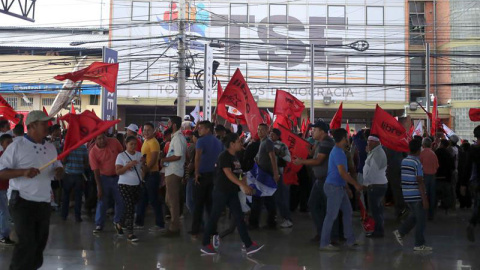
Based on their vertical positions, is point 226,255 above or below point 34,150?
below

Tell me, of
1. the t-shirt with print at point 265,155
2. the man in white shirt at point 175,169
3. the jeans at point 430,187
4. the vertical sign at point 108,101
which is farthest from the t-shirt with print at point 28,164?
the vertical sign at point 108,101

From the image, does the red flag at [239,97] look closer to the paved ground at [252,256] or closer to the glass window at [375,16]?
the paved ground at [252,256]

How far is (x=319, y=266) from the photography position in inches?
316

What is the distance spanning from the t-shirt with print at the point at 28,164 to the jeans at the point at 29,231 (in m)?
0.09

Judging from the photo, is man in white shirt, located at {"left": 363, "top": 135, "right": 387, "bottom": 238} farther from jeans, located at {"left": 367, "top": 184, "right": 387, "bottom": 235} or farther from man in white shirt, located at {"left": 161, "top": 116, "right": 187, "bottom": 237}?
man in white shirt, located at {"left": 161, "top": 116, "right": 187, "bottom": 237}

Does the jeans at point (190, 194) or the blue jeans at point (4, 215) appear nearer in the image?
the blue jeans at point (4, 215)

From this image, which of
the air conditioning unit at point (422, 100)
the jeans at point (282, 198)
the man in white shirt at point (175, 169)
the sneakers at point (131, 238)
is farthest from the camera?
the air conditioning unit at point (422, 100)

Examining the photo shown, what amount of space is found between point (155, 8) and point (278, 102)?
32.0 metres

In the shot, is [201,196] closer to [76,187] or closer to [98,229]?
[98,229]

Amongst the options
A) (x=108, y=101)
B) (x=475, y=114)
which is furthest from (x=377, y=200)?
(x=108, y=101)

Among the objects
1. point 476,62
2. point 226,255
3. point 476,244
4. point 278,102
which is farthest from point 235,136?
point 476,62

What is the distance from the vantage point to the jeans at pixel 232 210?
27.9 ft

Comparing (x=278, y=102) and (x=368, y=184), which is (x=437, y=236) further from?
(x=278, y=102)

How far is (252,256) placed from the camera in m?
8.59
